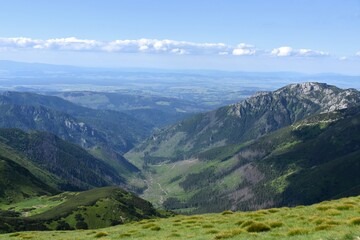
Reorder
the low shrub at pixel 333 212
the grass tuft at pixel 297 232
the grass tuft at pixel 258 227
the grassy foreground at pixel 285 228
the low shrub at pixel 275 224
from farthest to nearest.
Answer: the low shrub at pixel 333 212 < the low shrub at pixel 275 224 < the grass tuft at pixel 258 227 < the grass tuft at pixel 297 232 < the grassy foreground at pixel 285 228

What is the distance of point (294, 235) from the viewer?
30266 millimetres

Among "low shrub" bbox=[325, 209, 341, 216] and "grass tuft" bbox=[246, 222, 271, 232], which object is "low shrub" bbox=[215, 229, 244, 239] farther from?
"low shrub" bbox=[325, 209, 341, 216]

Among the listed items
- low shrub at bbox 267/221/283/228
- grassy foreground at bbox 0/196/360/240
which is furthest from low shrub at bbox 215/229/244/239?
low shrub at bbox 267/221/283/228

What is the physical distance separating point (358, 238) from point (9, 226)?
156m

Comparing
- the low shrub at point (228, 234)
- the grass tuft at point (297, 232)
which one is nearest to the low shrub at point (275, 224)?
the low shrub at point (228, 234)

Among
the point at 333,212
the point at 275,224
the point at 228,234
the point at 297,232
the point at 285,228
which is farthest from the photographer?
the point at 333,212

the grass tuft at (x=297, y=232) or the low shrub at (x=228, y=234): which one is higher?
the grass tuft at (x=297, y=232)

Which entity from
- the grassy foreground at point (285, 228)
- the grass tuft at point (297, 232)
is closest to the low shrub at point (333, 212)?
the grassy foreground at point (285, 228)

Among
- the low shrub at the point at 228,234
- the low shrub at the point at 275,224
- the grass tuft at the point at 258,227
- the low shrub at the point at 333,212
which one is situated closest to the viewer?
the low shrub at the point at 228,234

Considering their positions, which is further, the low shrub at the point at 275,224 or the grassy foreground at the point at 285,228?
the low shrub at the point at 275,224

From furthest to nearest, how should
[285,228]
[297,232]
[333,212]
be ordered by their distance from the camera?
1. [333,212]
2. [285,228]
3. [297,232]

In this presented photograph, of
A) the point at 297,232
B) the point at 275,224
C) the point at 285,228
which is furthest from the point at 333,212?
the point at 297,232

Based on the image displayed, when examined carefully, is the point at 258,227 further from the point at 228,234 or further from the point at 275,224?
the point at 228,234

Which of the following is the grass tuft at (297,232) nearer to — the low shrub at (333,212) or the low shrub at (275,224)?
the low shrub at (275,224)
